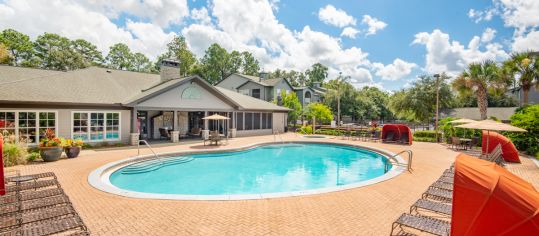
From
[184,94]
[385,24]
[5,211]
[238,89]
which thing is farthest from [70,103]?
[238,89]

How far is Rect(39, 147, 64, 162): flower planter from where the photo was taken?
1229 cm

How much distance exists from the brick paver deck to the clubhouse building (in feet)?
28.4

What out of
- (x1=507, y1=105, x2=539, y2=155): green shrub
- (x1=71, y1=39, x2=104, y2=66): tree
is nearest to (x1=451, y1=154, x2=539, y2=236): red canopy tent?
Result: (x1=507, y1=105, x2=539, y2=155): green shrub

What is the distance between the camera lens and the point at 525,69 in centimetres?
2003

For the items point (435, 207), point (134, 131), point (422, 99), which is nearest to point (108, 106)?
point (134, 131)

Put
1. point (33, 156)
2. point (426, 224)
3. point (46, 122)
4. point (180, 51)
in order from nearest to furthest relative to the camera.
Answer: point (426, 224), point (33, 156), point (46, 122), point (180, 51)

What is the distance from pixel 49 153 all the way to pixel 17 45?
4095cm

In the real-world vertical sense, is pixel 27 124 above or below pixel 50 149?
above

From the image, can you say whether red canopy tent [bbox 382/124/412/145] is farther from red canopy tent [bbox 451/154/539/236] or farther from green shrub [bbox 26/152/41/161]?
green shrub [bbox 26/152/41/161]

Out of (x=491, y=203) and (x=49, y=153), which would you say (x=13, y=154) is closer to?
(x=49, y=153)

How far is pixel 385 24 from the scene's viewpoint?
66.7 feet

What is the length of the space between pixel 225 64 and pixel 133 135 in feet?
159

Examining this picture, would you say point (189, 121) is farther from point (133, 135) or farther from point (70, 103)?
point (70, 103)

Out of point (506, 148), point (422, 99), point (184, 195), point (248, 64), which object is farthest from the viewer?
point (248, 64)
